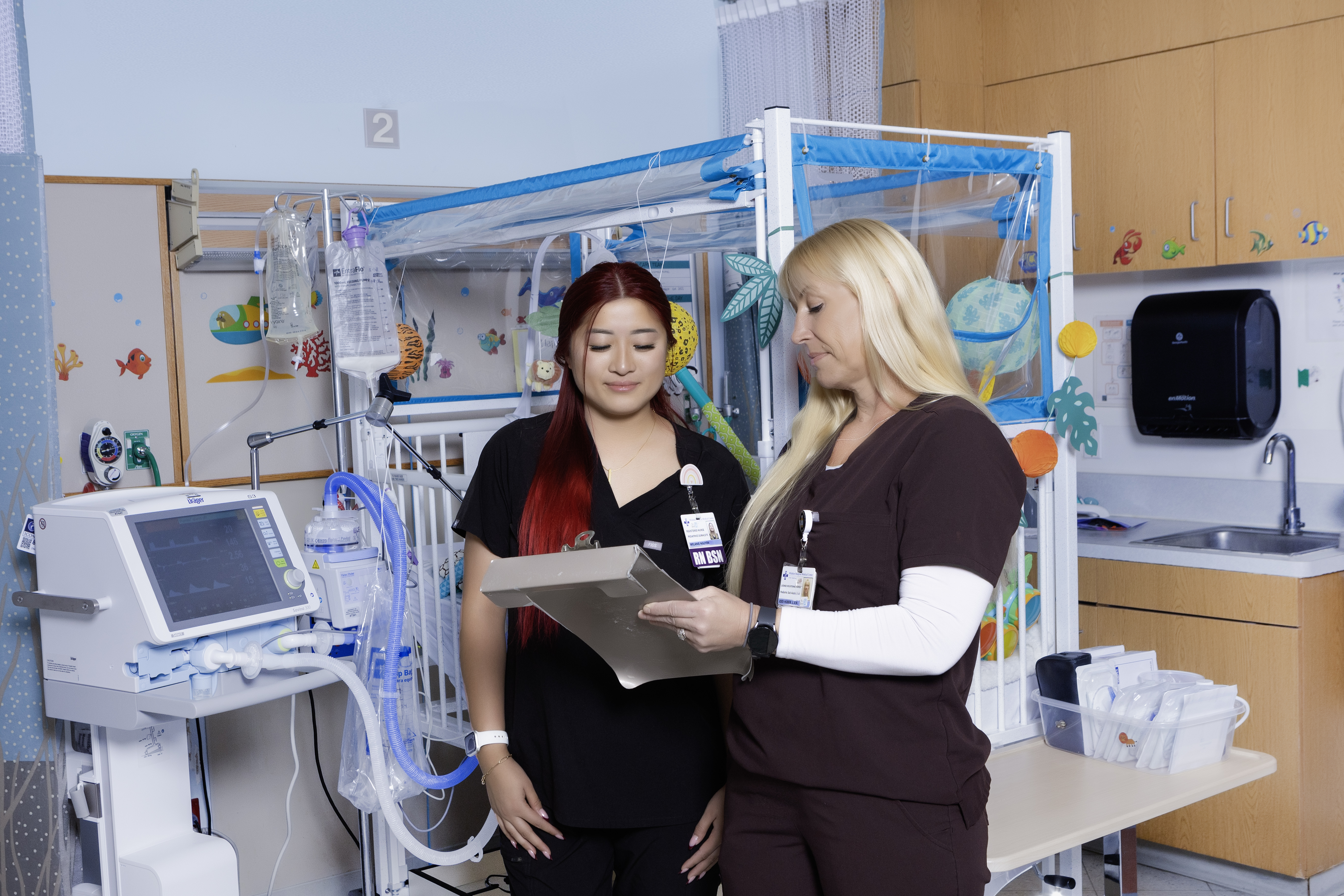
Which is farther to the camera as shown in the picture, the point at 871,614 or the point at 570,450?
the point at 570,450

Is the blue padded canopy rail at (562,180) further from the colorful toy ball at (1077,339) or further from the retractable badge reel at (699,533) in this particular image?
the colorful toy ball at (1077,339)

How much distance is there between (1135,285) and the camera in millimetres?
3705

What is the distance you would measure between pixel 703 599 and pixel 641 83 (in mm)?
2964

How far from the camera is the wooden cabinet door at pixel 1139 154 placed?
130 inches

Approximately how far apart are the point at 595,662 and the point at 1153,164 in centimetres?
259

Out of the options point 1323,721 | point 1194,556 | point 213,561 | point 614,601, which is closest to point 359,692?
point 213,561

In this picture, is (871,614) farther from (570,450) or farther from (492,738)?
(492,738)

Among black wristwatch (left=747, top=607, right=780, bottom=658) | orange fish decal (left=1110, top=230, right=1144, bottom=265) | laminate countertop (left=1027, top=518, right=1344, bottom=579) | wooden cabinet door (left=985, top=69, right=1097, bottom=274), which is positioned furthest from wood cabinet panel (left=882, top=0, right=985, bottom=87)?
black wristwatch (left=747, top=607, right=780, bottom=658)

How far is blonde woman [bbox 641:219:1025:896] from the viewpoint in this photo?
1.32 meters

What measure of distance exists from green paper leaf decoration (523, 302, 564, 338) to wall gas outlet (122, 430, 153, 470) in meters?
1.02

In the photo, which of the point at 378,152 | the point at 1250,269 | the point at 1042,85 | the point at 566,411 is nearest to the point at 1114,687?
the point at 566,411

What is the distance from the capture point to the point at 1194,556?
306cm

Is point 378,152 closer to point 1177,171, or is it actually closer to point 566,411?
point 566,411

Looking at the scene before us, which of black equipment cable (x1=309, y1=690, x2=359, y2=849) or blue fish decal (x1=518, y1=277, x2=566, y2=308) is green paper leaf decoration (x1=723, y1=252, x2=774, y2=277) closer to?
blue fish decal (x1=518, y1=277, x2=566, y2=308)
